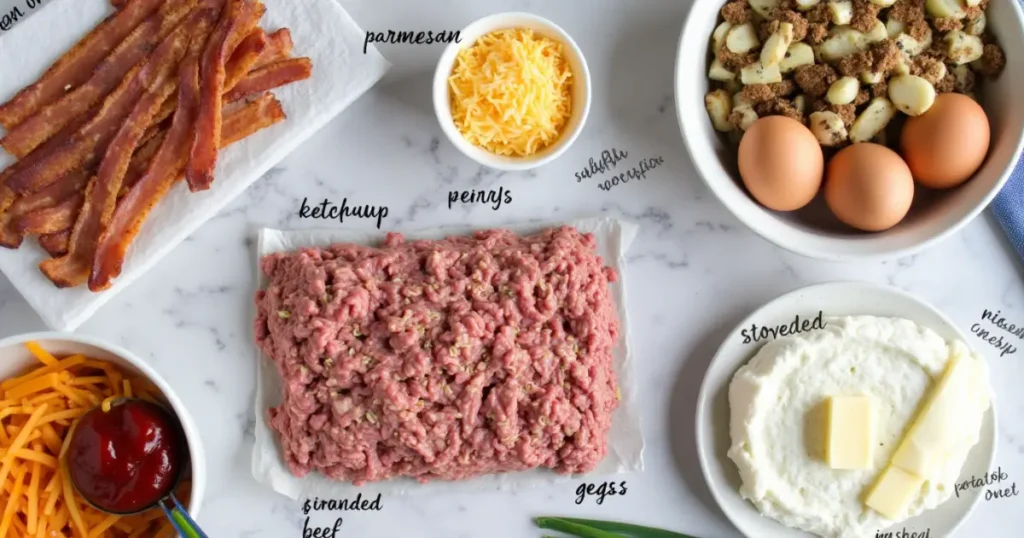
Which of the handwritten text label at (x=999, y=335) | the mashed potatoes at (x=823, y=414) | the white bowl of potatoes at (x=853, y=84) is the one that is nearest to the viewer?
the white bowl of potatoes at (x=853, y=84)

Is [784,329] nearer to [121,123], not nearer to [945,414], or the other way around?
[945,414]

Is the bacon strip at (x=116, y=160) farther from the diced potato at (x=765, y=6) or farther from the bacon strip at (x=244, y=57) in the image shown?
the diced potato at (x=765, y=6)

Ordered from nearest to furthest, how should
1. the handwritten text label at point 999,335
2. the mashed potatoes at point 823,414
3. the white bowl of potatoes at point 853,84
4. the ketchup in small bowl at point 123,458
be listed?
1. the ketchup in small bowl at point 123,458
2. the white bowl of potatoes at point 853,84
3. the mashed potatoes at point 823,414
4. the handwritten text label at point 999,335

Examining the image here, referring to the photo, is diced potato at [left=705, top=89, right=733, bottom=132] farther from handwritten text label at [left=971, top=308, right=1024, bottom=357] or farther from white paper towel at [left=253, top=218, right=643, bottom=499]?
handwritten text label at [left=971, top=308, right=1024, bottom=357]

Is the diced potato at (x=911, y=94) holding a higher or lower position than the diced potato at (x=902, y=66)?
lower

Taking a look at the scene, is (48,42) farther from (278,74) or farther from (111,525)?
(111,525)

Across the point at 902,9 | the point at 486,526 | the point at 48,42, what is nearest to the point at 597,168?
the point at 902,9

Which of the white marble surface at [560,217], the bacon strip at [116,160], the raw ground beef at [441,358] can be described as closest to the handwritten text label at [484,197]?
the white marble surface at [560,217]
